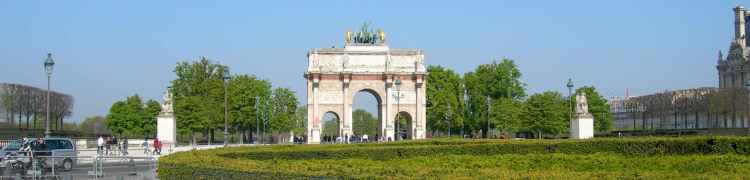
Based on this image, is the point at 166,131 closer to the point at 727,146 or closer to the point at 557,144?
the point at 557,144

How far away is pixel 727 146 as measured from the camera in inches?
1054

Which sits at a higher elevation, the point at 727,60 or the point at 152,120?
the point at 727,60

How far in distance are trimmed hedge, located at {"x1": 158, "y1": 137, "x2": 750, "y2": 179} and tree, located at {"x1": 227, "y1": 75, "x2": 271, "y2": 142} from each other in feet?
188

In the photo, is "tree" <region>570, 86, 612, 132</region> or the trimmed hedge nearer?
the trimmed hedge

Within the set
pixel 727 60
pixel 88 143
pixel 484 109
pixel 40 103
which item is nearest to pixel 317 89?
pixel 484 109

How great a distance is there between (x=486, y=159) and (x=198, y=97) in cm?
Answer: 6371

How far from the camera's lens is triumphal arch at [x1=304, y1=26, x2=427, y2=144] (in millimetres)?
86206

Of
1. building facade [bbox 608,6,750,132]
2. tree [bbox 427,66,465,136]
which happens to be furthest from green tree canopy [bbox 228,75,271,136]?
building facade [bbox 608,6,750,132]

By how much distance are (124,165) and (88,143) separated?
40667 millimetres

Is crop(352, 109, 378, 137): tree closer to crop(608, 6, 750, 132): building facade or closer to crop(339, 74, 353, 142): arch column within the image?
crop(608, 6, 750, 132): building facade

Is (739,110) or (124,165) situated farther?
(739,110)

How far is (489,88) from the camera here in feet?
300

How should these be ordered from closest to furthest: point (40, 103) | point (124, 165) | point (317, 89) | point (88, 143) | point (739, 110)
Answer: point (124, 165), point (88, 143), point (317, 89), point (739, 110), point (40, 103)

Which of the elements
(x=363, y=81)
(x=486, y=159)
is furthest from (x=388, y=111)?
(x=486, y=159)
